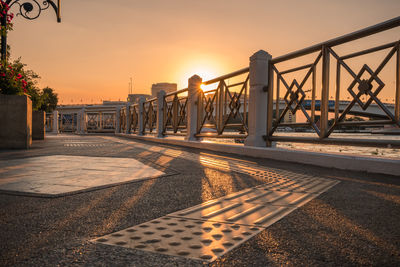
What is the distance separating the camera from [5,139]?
7.57m

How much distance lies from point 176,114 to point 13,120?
19.7ft

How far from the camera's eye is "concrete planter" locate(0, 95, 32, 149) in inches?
296

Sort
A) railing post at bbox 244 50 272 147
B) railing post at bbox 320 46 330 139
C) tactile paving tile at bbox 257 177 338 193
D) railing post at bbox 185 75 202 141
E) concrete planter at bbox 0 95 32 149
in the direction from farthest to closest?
railing post at bbox 185 75 202 141
concrete planter at bbox 0 95 32 149
railing post at bbox 244 50 272 147
railing post at bbox 320 46 330 139
tactile paving tile at bbox 257 177 338 193

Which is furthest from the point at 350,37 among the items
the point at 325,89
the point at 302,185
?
the point at 302,185

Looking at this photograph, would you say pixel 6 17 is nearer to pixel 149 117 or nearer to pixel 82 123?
pixel 149 117

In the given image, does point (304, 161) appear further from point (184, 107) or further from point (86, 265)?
point (184, 107)

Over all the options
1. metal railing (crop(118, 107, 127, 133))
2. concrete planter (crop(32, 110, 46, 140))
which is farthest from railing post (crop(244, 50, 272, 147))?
metal railing (crop(118, 107, 127, 133))

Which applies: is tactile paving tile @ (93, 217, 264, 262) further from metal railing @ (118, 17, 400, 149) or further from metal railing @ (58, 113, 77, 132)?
metal railing @ (58, 113, 77, 132)

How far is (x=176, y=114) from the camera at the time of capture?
471 inches

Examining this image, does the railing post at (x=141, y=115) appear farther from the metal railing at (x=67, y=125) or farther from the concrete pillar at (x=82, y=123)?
the metal railing at (x=67, y=125)

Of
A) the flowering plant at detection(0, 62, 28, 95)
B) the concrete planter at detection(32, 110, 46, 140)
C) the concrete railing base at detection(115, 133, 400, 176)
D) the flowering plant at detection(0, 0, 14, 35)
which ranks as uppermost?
the flowering plant at detection(0, 0, 14, 35)

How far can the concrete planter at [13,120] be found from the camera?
751 centimetres

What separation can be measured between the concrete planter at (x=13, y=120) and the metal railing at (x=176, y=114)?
525cm

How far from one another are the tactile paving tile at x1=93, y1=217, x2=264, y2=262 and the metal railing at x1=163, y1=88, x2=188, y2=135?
29.0 feet
